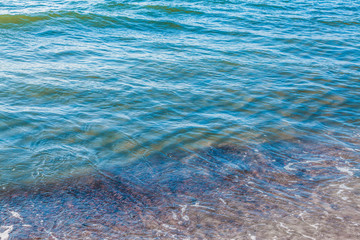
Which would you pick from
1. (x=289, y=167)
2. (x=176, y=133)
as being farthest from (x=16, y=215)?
(x=289, y=167)

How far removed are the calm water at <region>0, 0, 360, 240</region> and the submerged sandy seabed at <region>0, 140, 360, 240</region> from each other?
0.9 inches

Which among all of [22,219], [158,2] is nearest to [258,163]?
[22,219]

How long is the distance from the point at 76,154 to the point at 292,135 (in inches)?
166

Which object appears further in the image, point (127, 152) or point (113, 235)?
point (127, 152)

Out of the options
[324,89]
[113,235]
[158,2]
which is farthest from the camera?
[158,2]

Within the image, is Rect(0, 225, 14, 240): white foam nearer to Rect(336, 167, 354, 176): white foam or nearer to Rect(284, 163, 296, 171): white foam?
Rect(284, 163, 296, 171): white foam

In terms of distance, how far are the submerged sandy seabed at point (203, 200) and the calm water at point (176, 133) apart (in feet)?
0.07

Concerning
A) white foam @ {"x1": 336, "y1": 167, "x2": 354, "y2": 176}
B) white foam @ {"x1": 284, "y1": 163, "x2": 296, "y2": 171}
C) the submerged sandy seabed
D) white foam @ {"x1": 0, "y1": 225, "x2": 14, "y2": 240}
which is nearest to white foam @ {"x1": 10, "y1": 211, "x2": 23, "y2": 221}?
the submerged sandy seabed

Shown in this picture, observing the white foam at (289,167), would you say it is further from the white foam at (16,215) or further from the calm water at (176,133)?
the white foam at (16,215)

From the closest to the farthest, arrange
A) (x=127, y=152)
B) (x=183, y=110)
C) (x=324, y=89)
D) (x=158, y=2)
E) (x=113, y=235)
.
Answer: (x=113, y=235), (x=127, y=152), (x=183, y=110), (x=324, y=89), (x=158, y=2)

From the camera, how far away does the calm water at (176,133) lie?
16.2 feet

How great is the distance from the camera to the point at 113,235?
4.61 metres

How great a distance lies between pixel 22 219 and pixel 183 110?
4.42 metres

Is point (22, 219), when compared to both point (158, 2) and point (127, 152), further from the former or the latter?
point (158, 2)
